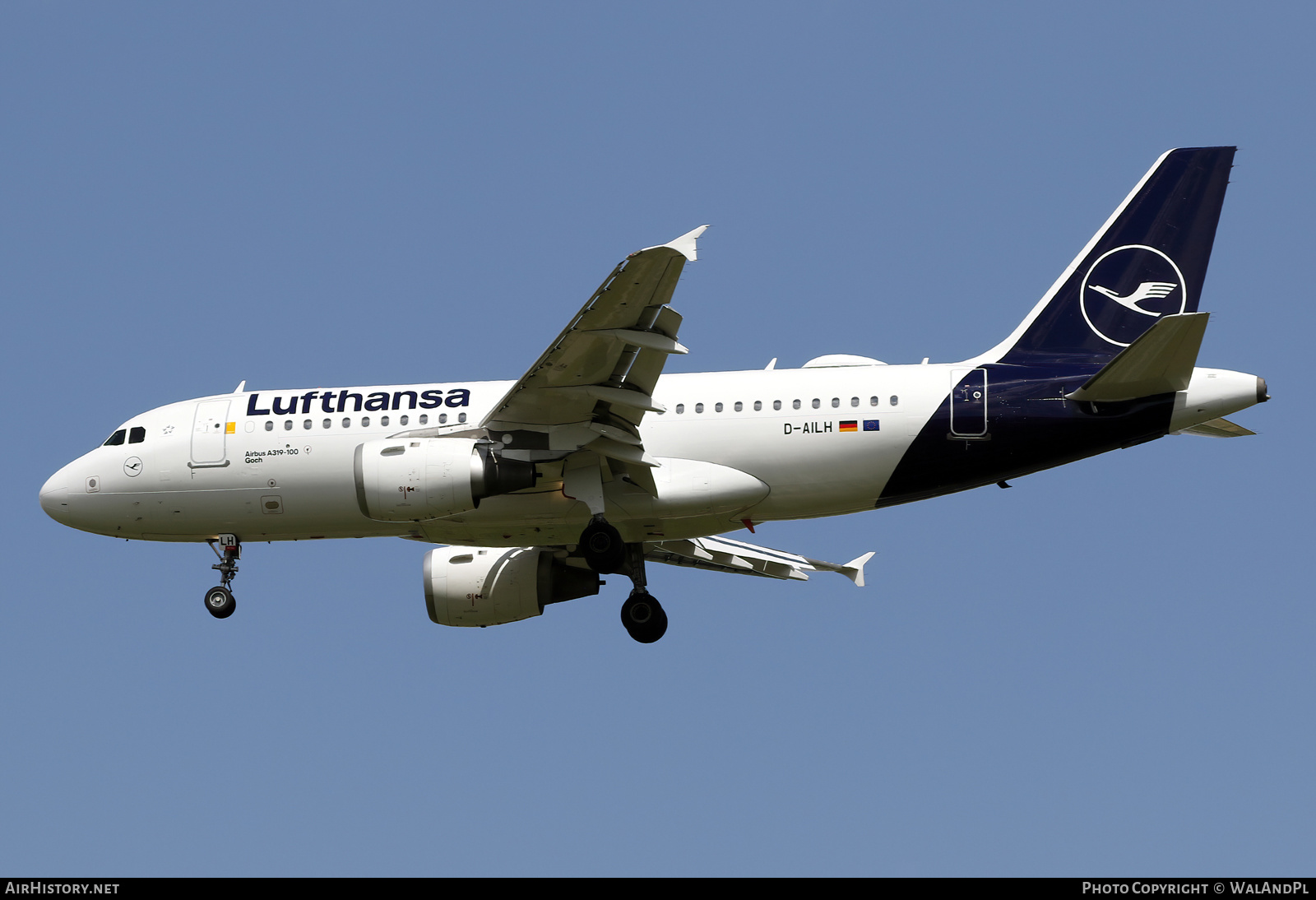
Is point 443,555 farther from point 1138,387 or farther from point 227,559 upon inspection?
point 1138,387

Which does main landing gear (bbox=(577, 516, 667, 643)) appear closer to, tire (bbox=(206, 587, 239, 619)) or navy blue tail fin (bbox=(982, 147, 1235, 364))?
tire (bbox=(206, 587, 239, 619))

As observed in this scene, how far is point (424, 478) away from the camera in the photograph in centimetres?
2377

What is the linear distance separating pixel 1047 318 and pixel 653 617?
8.36m

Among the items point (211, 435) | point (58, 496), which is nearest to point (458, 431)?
point (211, 435)

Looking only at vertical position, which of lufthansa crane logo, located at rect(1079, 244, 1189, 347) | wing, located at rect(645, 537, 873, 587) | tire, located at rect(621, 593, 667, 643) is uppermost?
lufthansa crane logo, located at rect(1079, 244, 1189, 347)

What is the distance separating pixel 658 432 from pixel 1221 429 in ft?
30.2

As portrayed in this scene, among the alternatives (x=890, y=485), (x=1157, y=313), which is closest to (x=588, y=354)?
(x=890, y=485)

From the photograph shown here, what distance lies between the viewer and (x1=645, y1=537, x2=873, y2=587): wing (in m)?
30.2

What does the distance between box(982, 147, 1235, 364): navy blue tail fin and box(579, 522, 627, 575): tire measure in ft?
22.5

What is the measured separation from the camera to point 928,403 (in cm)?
2475

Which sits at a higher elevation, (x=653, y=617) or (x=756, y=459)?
(x=756, y=459)

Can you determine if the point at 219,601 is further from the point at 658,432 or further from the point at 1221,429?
the point at 1221,429

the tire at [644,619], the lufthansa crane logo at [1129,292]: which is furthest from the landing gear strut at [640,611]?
the lufthansa crane logo at [1129,292]

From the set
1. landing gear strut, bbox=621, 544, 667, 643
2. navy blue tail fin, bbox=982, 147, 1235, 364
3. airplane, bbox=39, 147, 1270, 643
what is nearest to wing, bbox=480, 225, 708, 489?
airplane, bbox=39, 147, 1270, 643
